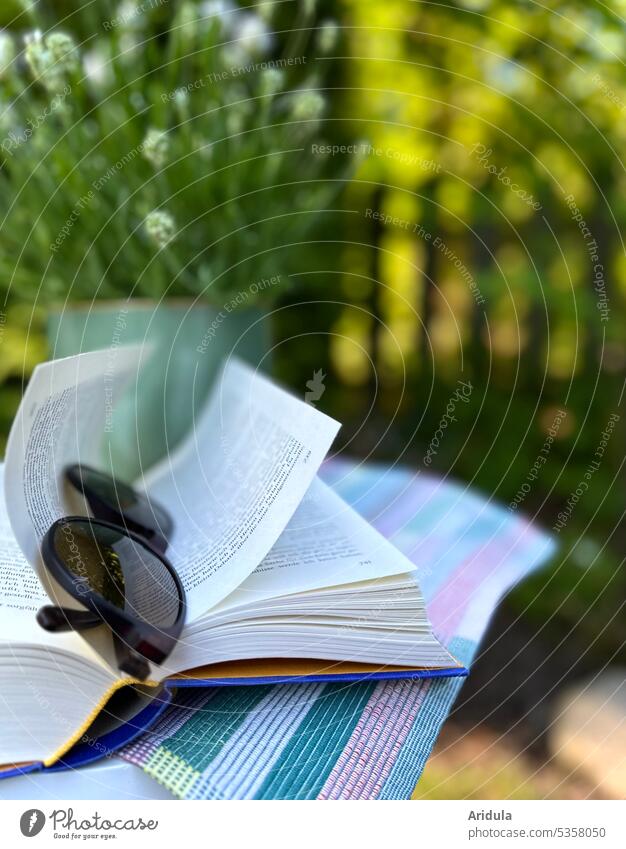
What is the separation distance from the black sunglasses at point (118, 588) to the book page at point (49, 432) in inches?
0.6

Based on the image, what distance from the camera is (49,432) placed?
418mm

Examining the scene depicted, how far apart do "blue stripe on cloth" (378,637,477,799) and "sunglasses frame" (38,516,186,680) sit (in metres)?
0.13

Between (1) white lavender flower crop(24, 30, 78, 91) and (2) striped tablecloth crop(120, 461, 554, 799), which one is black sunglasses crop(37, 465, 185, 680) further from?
(1) white lavender flower crop(24, 30, 78, 91)

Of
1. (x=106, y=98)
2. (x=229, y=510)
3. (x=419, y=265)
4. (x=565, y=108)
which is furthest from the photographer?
(x=419, y=265)

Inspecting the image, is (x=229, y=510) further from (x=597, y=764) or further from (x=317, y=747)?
(x=597, y=764)

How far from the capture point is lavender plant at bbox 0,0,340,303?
627 mm

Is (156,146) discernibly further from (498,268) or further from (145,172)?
(498,268)

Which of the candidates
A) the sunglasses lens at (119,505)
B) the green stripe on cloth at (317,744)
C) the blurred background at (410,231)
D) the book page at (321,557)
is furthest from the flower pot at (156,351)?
the green stripe on cloth at (317,744)

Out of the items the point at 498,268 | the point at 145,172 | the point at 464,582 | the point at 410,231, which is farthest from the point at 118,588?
the point at 410,231

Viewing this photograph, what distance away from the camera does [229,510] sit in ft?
1.59

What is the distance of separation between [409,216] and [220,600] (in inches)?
38.7

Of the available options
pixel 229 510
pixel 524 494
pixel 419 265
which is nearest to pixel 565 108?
pixel 419 265

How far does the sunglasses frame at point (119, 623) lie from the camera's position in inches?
13.9
